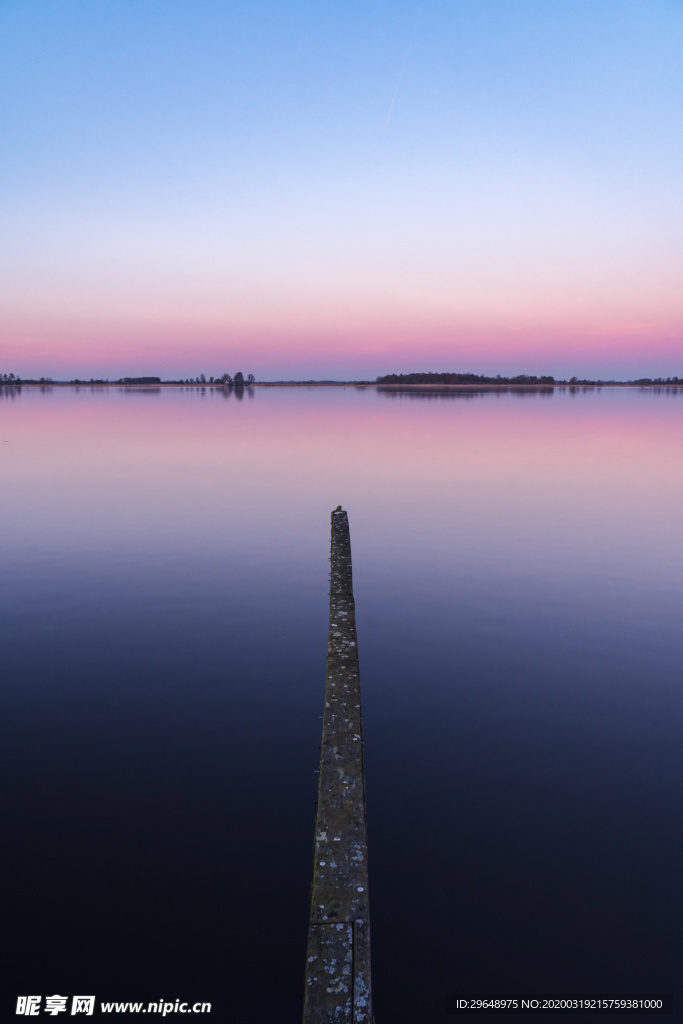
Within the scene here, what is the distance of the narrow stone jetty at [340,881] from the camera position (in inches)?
133

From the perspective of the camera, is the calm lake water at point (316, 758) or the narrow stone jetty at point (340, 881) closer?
the narrow stone jetty at point (340, 881)

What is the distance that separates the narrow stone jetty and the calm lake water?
72.7 inches

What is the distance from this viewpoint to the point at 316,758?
25.9 ft

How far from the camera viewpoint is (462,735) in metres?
8.52

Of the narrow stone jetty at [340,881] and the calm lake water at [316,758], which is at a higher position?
the narrow stone jetty at [340,881]

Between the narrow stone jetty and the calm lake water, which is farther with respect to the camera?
the calm lake water

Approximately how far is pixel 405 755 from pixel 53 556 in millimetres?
13508

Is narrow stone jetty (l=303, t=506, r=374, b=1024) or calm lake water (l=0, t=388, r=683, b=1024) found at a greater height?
narrow stone jetty (l=303, t=506, r=374, b=1024)

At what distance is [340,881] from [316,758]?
153 inches

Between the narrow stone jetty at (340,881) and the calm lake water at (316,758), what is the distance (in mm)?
1845

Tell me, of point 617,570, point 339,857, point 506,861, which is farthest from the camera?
point 617,570

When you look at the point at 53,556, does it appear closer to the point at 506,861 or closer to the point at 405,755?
the point at 405,755

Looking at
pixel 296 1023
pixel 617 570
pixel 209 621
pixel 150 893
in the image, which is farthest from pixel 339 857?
pixel 617 570

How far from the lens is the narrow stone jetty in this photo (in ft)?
11.1
